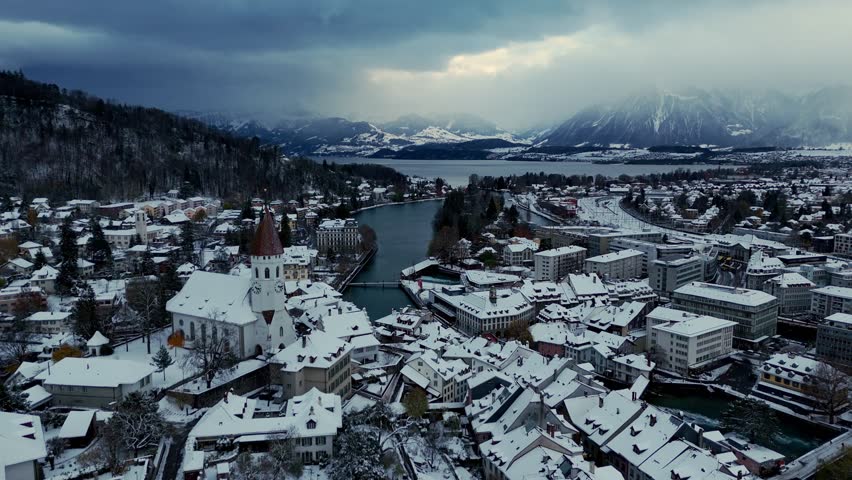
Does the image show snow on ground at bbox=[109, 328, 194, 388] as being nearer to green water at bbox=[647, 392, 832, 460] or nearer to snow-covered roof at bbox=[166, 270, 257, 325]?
snow-covered roof at bbox=[166, 270, 257, 325]

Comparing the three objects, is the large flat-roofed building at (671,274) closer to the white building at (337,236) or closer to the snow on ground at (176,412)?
the white building at (337,236)

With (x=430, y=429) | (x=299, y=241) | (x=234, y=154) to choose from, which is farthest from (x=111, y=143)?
(x=430, y=429)

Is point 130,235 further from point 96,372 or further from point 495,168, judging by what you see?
point 495,168

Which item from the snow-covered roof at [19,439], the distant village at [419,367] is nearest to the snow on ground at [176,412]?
the distant village at [419,367]

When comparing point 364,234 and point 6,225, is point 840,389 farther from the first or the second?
point 6,225

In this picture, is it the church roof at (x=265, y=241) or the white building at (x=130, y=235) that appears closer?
the church roof at (x=265, y=241)

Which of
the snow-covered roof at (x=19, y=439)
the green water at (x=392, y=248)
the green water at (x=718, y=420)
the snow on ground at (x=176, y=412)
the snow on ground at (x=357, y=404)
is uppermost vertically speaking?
the snow-covered roof at (x=19, y=439)

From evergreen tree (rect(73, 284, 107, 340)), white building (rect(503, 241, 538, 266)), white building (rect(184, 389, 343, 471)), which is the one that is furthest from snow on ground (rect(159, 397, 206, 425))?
white building (rect(503, 241, 538, 266))
